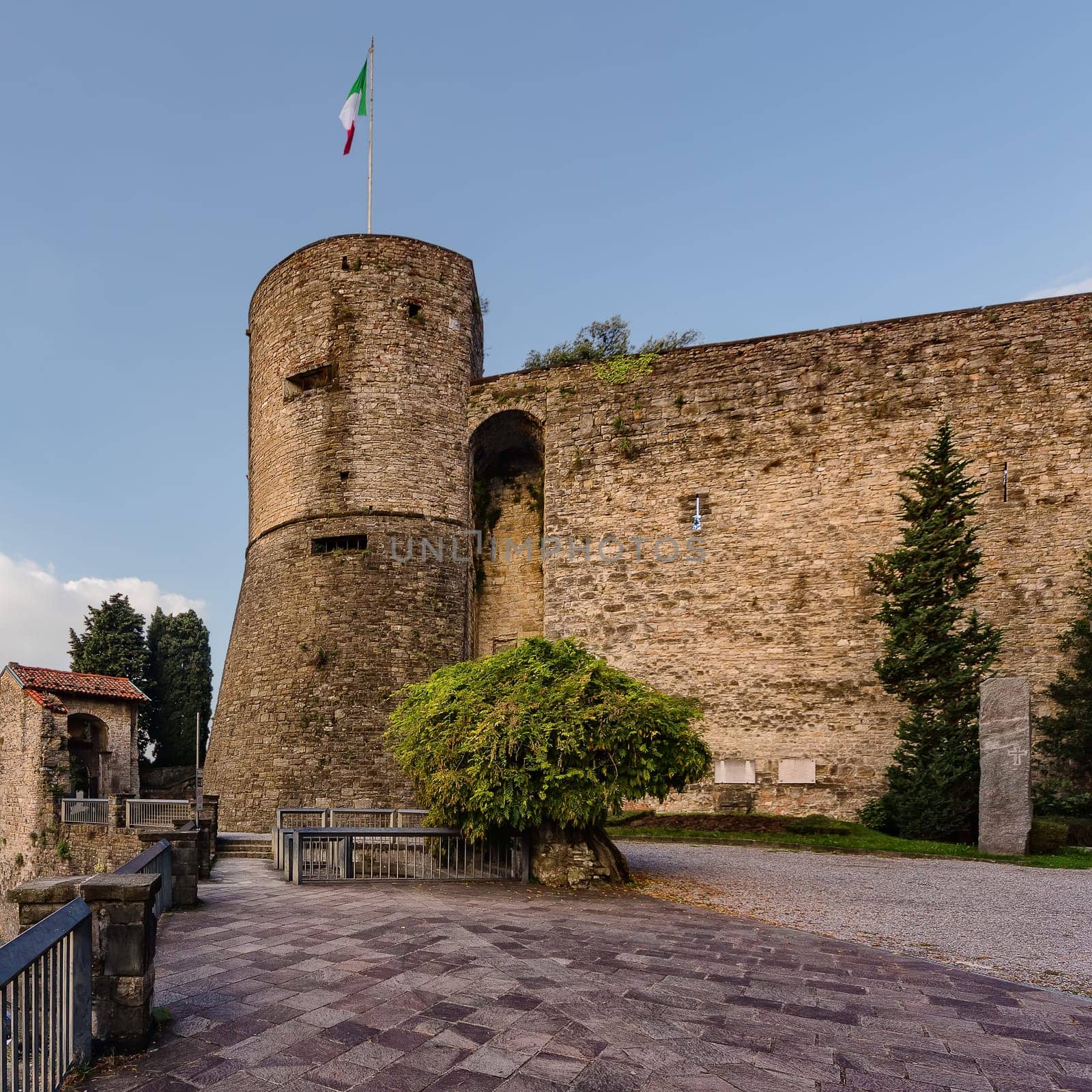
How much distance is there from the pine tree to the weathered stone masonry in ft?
4.37

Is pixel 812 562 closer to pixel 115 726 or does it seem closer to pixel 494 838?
pixel 494 838

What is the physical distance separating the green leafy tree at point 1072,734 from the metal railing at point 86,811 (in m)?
17.8

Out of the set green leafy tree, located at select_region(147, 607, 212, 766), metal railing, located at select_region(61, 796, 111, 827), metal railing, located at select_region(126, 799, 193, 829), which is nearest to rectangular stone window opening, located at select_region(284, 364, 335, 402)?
metal railing, located at select_region(126, 799, 193, 829)

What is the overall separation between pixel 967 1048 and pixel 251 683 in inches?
674

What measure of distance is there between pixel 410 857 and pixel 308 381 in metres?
13.8

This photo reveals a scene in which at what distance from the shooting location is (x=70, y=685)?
19781mm

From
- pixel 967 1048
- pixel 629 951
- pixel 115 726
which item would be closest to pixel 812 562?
pixel 629 951

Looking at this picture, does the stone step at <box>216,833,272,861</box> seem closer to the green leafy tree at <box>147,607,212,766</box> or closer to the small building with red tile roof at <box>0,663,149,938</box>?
the small building with red tile roof at <box>0,663,149,938</box>

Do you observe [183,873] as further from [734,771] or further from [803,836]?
[734,771]

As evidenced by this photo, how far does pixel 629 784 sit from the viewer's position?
8281 millimetres

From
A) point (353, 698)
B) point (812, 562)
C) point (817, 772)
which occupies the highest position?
point (812, 562)

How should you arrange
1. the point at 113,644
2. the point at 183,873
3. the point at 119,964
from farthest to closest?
the point at 113,644, the point at 183,873, the point at 119,964

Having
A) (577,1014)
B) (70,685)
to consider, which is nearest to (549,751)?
(577,1014)

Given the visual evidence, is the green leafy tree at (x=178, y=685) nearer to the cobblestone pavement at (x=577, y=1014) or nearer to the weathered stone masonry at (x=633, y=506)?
the weathered stone masonry at (x=633, y=506)
